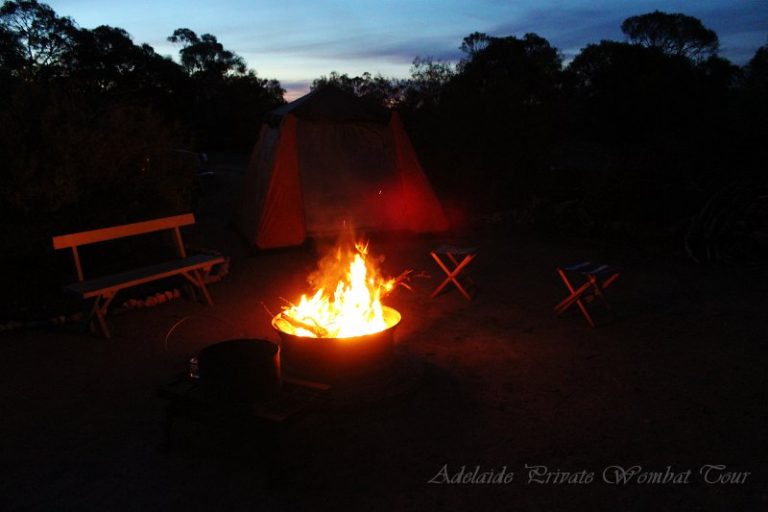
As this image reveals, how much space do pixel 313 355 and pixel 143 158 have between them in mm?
5616

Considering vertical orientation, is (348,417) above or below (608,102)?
below

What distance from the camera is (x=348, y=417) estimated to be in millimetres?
4480

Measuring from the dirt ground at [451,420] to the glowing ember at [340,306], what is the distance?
58 centimetres

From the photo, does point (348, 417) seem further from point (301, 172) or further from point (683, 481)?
point (301, 172)

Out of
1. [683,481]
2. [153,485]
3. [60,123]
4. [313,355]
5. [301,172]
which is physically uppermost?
[60,123]

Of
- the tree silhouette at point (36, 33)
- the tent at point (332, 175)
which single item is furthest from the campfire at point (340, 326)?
the tree silhouette at point (36, 33)

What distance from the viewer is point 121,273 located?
6.88 meters

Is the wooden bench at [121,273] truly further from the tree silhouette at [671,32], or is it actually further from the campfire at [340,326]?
the tree silhouette at [671,32]

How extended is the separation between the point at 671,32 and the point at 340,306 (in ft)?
161

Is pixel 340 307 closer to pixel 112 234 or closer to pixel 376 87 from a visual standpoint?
pixel 112 234

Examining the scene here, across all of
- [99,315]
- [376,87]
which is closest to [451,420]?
[99,315]

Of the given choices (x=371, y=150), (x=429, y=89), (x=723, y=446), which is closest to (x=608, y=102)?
(x=429, y=89)

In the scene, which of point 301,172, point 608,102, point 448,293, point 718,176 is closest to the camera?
point 448,293

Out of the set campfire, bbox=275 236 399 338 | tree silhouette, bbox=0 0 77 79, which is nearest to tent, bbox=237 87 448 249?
campfire, bbox=275 236 399 338
